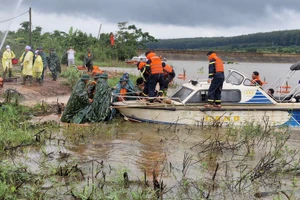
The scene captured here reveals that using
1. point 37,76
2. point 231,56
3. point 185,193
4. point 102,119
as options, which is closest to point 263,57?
point 231,56

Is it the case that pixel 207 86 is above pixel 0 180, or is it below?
above

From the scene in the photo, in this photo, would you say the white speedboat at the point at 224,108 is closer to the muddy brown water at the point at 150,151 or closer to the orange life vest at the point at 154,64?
the muddy brown water at the point at 150,151

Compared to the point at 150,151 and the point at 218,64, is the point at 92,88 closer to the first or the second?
the point at 218,64

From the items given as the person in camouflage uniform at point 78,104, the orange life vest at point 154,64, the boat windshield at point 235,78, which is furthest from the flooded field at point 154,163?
the orange life vest at point 154,64

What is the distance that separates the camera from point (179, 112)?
1245cm

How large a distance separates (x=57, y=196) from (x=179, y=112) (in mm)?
6470

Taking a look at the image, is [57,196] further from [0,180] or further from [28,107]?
[28,107]

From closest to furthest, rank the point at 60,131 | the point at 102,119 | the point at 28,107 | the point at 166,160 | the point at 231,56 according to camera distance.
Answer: the point at 166,160
the point at 60,131
the point at 102,119
the point at 28,107
the point at 231,56

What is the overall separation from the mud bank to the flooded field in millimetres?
48780

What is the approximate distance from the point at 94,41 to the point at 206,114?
32050mm

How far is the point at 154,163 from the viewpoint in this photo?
28.7ft

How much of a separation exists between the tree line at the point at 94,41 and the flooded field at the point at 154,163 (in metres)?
24.8

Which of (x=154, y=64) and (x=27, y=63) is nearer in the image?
(x=154, y=64)

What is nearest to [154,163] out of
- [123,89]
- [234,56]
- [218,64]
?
[218,64]
